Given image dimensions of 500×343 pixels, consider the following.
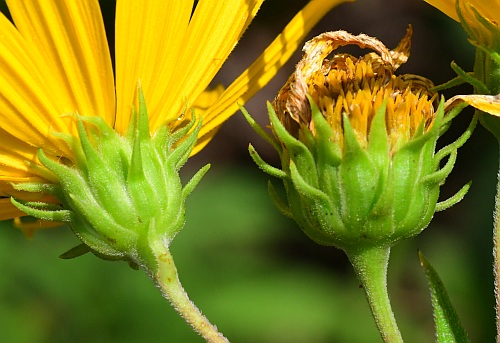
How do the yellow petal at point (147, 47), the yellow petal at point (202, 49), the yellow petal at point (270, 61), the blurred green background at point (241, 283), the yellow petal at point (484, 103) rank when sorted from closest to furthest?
the yellow petal at point (484, 103), the yellow petal at point (147, 47), the yellow petal at point (202, 49), the yellow petal at point (270, 61), the blurred green background at point (241, 283)

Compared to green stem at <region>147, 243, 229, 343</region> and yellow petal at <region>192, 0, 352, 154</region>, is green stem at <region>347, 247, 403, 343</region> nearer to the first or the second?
green stem at <region>147, 243, 229, 343</region>

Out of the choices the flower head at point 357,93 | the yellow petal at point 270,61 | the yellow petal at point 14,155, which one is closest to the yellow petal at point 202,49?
the yellow petal at point 270,61

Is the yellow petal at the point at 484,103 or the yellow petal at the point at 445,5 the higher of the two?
the yellow petal at the point at 445,5

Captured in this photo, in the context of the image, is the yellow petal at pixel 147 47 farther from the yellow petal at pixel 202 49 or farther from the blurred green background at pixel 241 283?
the blurred green background at pixel 241 283

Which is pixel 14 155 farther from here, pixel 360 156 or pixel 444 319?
pixel 444 319

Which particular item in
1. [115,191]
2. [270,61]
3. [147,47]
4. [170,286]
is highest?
[147,47]

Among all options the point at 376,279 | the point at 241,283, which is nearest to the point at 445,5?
the point at 376,279

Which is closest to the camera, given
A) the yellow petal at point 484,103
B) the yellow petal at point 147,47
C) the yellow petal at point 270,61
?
the yellow petal at point 484,103
